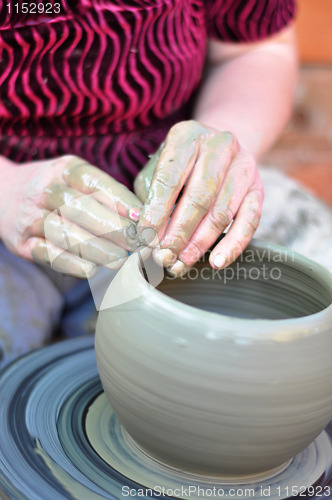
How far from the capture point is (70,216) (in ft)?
2.49

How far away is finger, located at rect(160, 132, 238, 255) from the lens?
2.30 feet

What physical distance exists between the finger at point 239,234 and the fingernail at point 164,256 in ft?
0.18

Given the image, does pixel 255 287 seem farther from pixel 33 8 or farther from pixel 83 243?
pixel 33 8

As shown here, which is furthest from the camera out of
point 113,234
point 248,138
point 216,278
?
point 248,138

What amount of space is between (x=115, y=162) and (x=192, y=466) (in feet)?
1.83

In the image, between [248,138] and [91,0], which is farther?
[248,138]

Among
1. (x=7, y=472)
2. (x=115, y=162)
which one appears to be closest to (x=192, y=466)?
(x=7, y=472)

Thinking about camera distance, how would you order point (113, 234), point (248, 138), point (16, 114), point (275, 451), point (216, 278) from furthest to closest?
point (248, 138) → point (16, 114) → point (216, 278) → point (113, 234) → point (275, 451)

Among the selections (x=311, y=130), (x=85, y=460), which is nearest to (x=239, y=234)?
(x=85, y=460)

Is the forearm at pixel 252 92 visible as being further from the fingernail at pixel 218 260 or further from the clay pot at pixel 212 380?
the clay pot at pixel 212 380

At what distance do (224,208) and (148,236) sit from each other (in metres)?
0.11

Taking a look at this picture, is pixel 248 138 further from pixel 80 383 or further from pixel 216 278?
pixel 80 383

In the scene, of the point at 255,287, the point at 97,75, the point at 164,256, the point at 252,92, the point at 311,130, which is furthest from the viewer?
the point at 311,130

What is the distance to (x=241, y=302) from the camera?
33.1 inches
